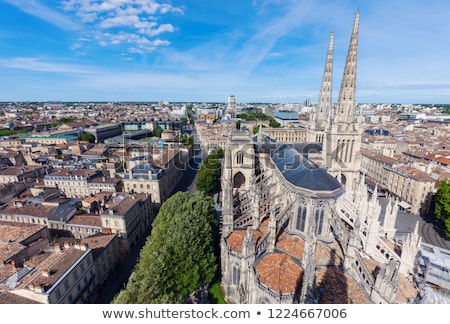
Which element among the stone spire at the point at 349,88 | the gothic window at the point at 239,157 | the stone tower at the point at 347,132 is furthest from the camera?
the gothic window at the point at 239,157

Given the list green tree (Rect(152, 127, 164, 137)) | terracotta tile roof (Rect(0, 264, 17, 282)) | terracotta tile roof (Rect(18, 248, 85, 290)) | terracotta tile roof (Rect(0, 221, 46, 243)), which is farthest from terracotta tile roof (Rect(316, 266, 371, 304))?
green tree (Rect(152, 127, 164, 137))

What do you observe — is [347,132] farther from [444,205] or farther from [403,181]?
[403,181]

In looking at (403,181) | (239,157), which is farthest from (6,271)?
(403,181)

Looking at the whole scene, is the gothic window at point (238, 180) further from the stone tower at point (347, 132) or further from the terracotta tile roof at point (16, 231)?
the terracotta tile roof at point (16, 231)

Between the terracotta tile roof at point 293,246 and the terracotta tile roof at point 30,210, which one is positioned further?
the terracotta tile roof at point 30,210

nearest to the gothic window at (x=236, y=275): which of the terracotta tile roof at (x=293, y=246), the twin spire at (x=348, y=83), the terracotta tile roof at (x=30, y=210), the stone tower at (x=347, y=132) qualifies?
the terracotta tile roof at (x=293, y=246)

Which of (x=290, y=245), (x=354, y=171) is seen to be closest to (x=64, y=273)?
(x=290, y=245)
